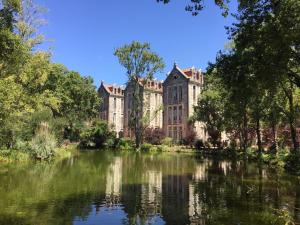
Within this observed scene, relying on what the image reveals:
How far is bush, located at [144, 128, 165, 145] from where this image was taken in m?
70.8

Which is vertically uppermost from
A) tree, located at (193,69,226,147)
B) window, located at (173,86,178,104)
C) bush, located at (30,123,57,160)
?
window, located at (173,86,178,104)

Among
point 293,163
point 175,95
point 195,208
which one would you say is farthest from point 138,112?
point 195,208

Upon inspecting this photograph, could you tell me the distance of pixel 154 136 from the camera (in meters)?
70.9

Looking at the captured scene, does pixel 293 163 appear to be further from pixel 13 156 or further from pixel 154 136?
pixel 154 136

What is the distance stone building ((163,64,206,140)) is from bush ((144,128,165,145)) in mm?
5407

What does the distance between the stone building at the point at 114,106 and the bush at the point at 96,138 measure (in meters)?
22.8

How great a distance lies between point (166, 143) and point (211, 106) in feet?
52.7

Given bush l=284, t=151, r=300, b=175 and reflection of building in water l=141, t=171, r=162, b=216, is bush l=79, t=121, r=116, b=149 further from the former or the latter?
reflection of building in water l=141, t=171, r=162, b=216

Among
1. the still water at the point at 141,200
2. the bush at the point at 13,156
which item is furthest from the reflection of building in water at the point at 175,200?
the bush at the point at 13,156

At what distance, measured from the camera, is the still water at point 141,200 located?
11.4 m

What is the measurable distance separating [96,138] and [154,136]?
11.7 metres

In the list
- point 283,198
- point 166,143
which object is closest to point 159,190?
point 283,198

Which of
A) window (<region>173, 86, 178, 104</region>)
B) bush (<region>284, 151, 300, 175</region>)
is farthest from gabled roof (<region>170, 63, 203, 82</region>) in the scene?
bush (<region>284, 151, 300, 175</region>)

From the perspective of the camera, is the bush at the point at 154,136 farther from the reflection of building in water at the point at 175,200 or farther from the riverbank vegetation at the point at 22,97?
the reflection of building in water at the point at 175,200
